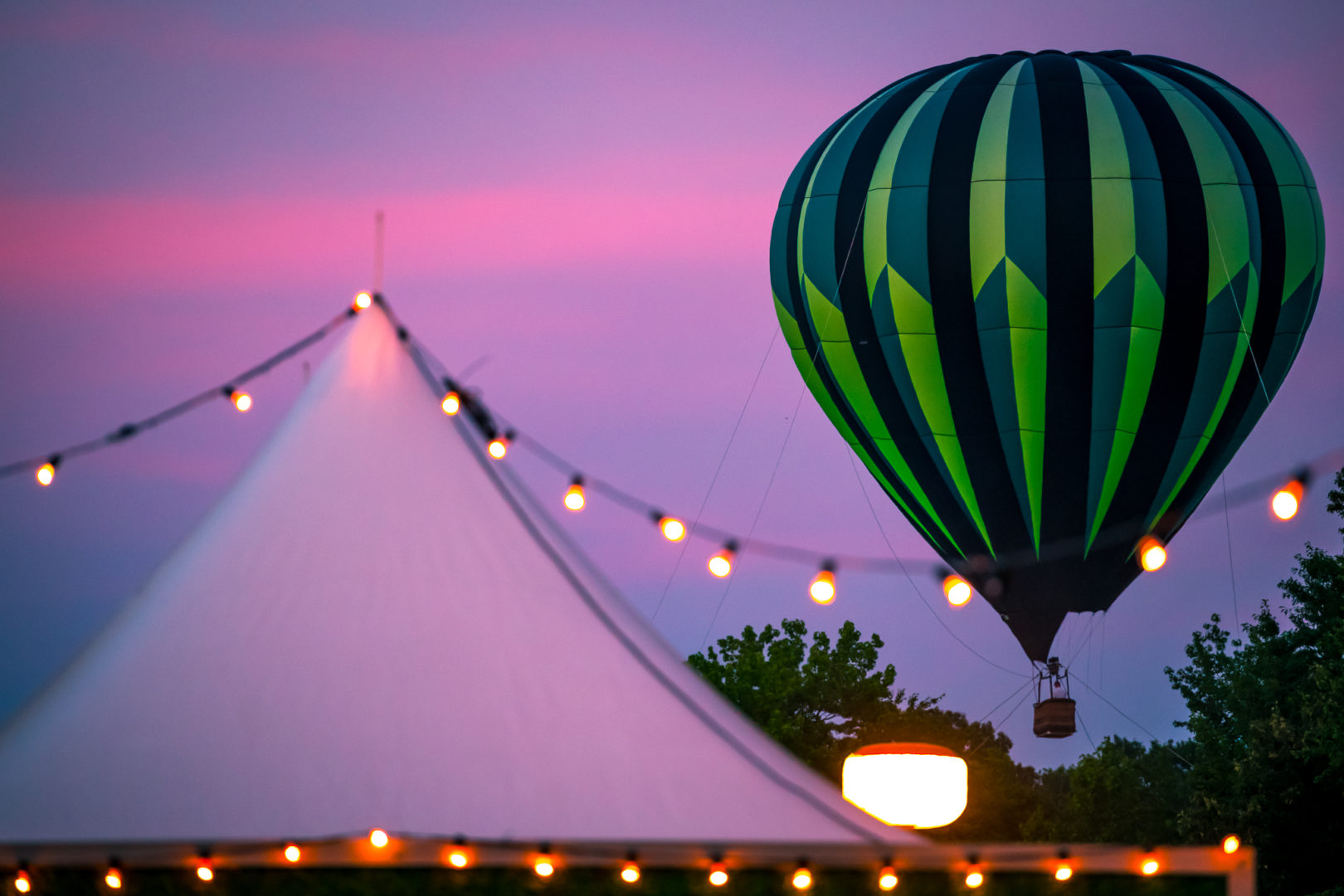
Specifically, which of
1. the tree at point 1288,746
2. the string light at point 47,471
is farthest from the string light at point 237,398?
the tree at point 1288,746

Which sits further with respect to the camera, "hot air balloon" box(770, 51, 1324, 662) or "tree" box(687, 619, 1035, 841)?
"tree" box(687, 619, 1035, 841)

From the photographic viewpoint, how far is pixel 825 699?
35.8 metres

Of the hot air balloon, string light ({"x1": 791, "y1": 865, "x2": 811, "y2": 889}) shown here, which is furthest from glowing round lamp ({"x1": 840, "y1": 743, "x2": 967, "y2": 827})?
the hot air balloon

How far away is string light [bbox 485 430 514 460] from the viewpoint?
8688 millimetres

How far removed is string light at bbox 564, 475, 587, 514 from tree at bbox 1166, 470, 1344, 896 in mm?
16424

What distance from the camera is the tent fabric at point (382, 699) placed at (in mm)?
6824

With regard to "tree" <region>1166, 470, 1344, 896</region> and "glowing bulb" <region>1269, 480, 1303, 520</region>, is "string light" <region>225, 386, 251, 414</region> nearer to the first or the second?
"glowing bulb" <region>1269, 480, 1303, 520</region>

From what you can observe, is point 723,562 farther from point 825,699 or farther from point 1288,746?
point 825,699

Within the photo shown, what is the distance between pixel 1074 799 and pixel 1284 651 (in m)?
16.3

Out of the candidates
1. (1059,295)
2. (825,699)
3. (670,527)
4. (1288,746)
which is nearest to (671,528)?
(670,527)

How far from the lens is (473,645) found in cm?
733

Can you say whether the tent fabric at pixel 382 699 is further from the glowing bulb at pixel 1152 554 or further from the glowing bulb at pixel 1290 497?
the glowing bulb at pixel 1290 497

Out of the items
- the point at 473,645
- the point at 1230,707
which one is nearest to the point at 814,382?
the point at 473,645

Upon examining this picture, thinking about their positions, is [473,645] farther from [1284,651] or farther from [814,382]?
[1284,651]
